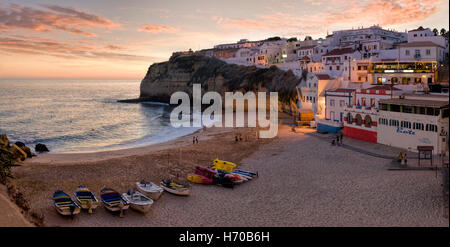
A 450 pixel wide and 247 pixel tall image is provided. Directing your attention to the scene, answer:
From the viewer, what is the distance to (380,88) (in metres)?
34.3

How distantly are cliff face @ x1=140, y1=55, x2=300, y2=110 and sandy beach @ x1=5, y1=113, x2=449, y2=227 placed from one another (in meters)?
31.6

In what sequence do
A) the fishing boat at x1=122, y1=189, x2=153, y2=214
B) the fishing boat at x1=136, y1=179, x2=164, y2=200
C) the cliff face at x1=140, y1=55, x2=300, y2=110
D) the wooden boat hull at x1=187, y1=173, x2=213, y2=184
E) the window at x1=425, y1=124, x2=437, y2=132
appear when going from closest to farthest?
the fishing boat at x1=122, y1=189, x2=153, y2=214 < the fishing boat at x1=136, y1=179, x2=164, y2=200 < the wooden boat hull at x1=187, y1=173, x2=213, y2=184 < the window at x1=425, y1=124, x2=437, y2=132 < the cliff face at x1=140, y1=55, x2=300, y2=110

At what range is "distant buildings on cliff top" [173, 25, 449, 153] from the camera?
2781 centimetres

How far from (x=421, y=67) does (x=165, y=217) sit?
41611 mm

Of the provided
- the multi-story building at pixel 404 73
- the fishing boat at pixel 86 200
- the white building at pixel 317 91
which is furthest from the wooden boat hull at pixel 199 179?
the multi-story building at pixel 404 73

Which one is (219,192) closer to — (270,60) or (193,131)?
(193,131)

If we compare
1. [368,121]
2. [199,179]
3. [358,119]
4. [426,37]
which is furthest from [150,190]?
[426,37]

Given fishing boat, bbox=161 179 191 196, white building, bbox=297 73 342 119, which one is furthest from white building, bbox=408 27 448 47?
fishing boat, bbox=161 179 191 196

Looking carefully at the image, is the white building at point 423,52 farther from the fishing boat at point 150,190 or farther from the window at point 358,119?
the fishing boat at point 150,190

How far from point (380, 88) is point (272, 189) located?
2069 centimetres

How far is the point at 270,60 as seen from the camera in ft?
289

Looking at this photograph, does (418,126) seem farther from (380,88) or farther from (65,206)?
(65,206)

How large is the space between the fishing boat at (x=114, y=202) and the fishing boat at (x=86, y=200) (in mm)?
507

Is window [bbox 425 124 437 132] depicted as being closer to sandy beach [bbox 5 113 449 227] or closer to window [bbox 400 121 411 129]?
window [bbox 400 121 411 129]
